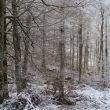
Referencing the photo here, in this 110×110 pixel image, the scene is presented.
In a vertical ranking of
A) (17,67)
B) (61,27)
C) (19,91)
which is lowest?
(19,91)

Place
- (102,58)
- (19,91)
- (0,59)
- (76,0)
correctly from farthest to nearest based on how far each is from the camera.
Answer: (102,58) → (76,0) → (19,91) → (0,59)

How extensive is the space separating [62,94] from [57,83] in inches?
25.8

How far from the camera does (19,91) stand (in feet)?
27.9

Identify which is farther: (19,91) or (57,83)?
(57,83)

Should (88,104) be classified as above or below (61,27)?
below

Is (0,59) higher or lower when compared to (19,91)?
higher

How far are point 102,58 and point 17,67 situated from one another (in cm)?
1303

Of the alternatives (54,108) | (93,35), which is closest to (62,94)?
(54,108)

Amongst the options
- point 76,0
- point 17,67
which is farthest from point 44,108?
point 76,0

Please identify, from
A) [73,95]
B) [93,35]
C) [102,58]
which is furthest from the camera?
[93,35]

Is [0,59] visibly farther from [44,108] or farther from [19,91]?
[44,108]

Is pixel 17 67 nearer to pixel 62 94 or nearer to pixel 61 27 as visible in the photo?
pixel 62 94

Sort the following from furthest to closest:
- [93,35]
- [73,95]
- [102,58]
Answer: [93,35], [102,58], [73,95]

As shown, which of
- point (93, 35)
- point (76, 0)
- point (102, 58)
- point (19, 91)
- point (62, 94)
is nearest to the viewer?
point (19, 91)
